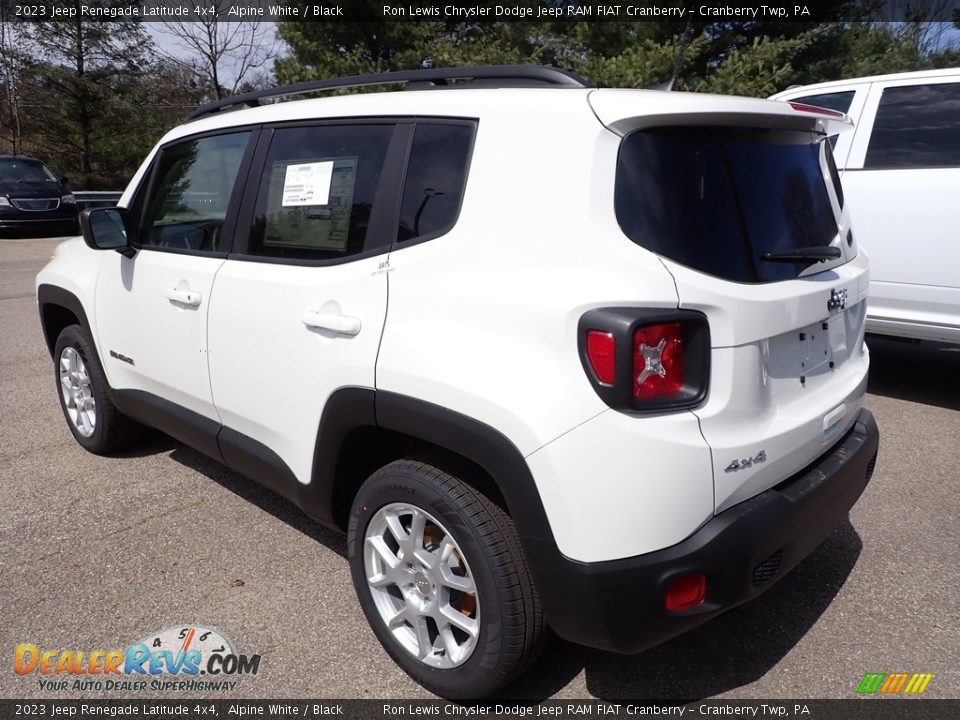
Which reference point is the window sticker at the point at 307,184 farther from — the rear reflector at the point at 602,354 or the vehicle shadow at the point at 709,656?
the vehicle shadow at the point at 709,656

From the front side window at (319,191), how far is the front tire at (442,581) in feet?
2.73

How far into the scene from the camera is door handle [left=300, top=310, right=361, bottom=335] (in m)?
2.41

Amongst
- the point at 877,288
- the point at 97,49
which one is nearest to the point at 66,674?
the point at 877,288

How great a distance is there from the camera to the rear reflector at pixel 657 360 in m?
1.90

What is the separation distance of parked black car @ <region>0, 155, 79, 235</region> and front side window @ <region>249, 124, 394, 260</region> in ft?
50.8

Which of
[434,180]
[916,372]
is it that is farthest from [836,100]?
[434,180]

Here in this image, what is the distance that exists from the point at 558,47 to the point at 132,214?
1232 centimetres

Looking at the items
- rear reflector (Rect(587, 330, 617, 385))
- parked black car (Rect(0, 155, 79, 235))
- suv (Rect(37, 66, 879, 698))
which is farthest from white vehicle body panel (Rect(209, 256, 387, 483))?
parked black car (Rect(0, 155, 79, 235))

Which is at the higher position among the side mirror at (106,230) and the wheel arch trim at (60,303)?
the side mirror at (106,230)

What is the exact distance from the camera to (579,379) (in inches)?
75.5

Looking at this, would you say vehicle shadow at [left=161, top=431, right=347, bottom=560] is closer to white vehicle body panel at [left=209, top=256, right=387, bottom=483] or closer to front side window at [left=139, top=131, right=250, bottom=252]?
white vehicle body panel at [left=209, top=256, right=387, bottom=483]

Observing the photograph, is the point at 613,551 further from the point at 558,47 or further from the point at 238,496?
the point at 558,47

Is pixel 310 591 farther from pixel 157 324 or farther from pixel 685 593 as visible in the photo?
pixel 685 593

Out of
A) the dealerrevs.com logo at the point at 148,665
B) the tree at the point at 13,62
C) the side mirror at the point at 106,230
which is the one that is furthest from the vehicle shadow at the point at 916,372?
the tree at the point at 13,62
